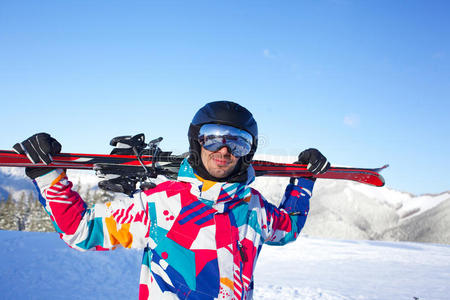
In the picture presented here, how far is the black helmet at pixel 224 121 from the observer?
2.38m

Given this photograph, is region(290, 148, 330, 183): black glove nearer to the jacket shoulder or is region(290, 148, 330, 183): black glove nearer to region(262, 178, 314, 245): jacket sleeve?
region(262, 178, 314, 245): jacket sleeve

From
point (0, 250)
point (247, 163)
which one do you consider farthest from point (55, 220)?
point (0, 250)

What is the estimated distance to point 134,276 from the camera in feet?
28.8

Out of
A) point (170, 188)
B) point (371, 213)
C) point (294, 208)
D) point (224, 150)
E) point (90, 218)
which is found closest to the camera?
point (90, 218)

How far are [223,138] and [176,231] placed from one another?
0.76 metres

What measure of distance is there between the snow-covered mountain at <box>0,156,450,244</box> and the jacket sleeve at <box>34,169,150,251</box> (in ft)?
176

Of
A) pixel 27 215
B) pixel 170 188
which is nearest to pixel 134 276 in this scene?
Answer: pixel 170 188

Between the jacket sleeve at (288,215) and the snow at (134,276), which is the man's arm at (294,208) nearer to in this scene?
the jacket sleeve at (288,215)

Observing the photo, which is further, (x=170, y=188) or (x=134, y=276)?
(x=134, y=276)

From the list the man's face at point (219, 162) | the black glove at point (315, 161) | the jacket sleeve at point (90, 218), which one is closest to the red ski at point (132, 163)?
the black glove at point (315, 161)

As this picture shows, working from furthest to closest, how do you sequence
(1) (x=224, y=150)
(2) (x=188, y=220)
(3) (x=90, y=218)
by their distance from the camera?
(1) (x=224, y=150), (2) (x=188, y=220), (3) (x=90, y=218)

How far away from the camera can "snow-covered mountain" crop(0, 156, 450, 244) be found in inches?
2278

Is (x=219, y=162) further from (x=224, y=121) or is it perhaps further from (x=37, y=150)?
(x=37, y=150)

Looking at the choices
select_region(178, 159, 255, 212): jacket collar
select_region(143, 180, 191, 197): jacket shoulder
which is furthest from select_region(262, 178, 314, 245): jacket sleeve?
select_region(143, 180, 191, 197): jacket shoulder
